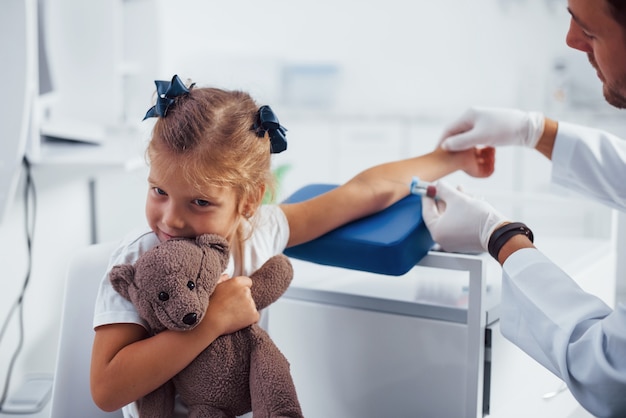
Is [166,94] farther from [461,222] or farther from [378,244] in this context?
[461,222]

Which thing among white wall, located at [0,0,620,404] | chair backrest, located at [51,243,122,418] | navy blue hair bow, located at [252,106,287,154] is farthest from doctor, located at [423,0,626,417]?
white wall, located at [0,0,620,404]

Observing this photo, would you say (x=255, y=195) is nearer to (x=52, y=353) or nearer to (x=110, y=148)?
(x=110, y=148)

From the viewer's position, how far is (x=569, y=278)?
0.98 m

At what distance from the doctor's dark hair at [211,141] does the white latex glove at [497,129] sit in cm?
53

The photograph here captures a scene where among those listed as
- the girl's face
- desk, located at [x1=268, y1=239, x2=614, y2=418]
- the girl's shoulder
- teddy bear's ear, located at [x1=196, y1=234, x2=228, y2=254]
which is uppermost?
the girl's face

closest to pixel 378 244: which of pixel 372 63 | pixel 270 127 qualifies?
pixel 270 127

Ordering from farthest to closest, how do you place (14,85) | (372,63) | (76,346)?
(372,63), (14,85), (76,346)

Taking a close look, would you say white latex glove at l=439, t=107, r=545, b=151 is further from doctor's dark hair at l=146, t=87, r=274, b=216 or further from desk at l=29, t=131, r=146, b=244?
desk at l=29, t=131, r=146, b=244

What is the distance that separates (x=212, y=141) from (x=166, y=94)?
0.30ft

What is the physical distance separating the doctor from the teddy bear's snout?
446mm

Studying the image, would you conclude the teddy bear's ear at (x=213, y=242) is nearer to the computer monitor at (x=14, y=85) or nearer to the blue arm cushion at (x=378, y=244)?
the blue arm cushion at (x=378, y=244)

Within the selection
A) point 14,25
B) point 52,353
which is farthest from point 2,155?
point 52,353

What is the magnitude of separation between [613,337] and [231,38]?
12.8 feet

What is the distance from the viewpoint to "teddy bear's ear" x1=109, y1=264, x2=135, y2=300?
0.87 m
